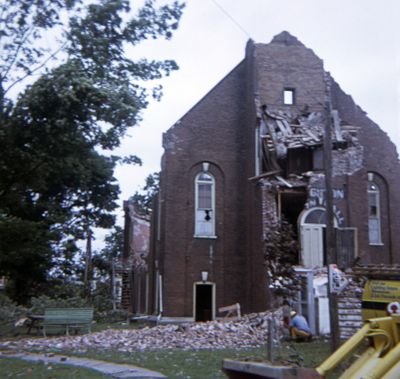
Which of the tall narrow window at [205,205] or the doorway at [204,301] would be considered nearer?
the doorway at [204,301]

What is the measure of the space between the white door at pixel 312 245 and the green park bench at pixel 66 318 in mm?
8775

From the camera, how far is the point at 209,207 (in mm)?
26625

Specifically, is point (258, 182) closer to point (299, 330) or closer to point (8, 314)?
point (299, 330)

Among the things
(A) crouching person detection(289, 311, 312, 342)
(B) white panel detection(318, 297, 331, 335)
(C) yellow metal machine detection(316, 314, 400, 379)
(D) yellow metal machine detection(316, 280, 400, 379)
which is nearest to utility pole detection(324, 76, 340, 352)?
(A) crouching person detection(289, 311, 312, 342)

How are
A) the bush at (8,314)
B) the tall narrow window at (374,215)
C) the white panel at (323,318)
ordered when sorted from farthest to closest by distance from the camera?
the tall narrow window at (374,215)
the bush at (8,314)
the white panel at (323,318)

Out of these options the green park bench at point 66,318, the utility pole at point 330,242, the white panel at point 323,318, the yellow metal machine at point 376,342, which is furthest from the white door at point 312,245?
the yellow metal machine at point 376,342

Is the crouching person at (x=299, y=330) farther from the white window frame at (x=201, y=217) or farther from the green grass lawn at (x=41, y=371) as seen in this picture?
the white window frame at (x=201, y=217)

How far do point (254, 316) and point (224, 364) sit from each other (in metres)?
14.1

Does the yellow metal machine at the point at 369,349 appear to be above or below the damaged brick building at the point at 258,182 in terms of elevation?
below

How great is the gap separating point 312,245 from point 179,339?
8.57 metres

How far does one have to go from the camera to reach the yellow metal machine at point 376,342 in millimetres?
5277

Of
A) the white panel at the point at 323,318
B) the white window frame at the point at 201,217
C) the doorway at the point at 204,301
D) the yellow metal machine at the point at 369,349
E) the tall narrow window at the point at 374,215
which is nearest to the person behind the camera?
the yellow metal machine at the point at 369,349

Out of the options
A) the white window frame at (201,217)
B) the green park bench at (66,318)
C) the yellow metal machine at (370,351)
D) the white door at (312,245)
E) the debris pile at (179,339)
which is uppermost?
the white window frame at (201,217)

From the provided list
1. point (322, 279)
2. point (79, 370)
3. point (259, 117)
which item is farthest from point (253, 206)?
point (79, 370)
